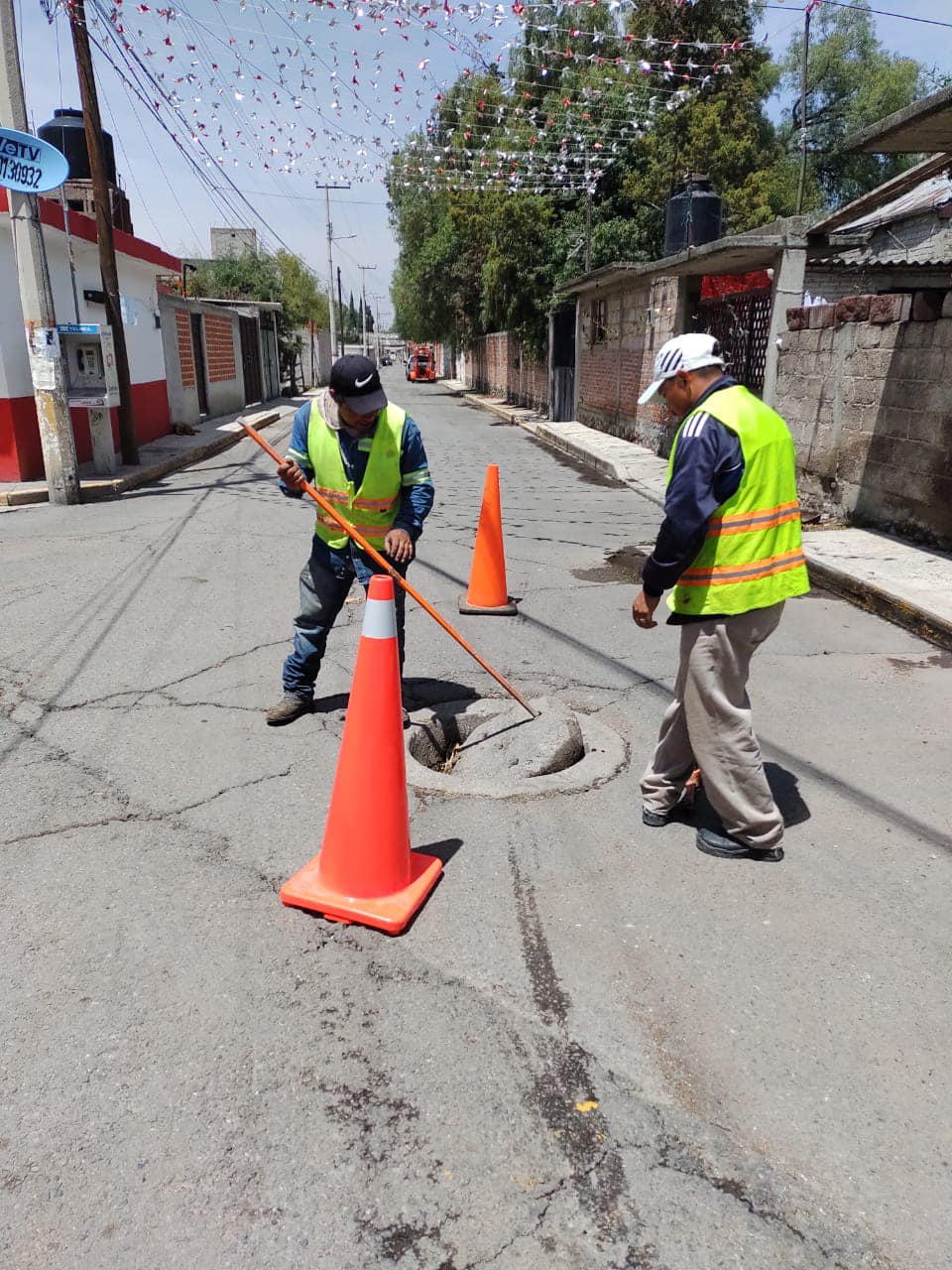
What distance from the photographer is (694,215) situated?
14211mm

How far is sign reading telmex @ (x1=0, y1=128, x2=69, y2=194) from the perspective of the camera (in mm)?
9109

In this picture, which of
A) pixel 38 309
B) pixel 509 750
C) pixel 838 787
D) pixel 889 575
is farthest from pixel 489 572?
pixel 38 309

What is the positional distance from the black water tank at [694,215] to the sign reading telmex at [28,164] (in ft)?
29.9

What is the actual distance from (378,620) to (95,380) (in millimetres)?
10906

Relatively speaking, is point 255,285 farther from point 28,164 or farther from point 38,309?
point 28,164

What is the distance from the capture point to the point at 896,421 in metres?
7.93

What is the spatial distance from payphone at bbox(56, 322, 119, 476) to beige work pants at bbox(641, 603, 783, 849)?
34.1 feet

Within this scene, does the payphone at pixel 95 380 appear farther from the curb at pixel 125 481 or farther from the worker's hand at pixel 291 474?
the worker's hand at pixel 291 474

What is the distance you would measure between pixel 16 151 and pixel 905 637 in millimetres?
9532

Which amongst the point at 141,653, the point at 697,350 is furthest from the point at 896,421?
the point at 141,653

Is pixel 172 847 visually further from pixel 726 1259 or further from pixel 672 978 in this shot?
pixel 726 1259

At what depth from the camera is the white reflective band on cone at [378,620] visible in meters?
3.02

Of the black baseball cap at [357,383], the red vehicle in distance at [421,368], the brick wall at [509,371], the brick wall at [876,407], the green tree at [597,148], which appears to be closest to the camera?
the black baseball cap at [357,383]

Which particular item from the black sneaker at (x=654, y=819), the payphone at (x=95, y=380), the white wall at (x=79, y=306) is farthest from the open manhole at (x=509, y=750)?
the white wall at (x=79, y=306)
